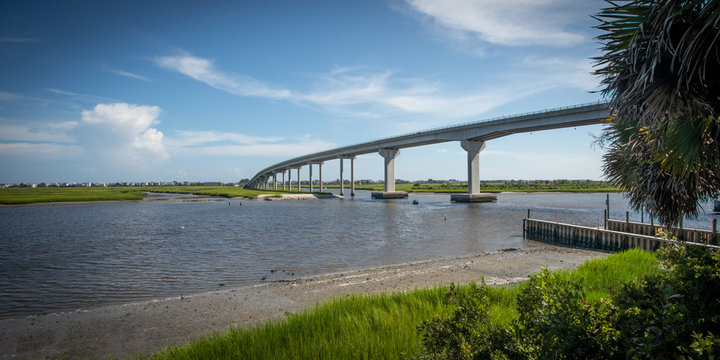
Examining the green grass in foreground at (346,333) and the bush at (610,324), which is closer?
the bush at (610,324)

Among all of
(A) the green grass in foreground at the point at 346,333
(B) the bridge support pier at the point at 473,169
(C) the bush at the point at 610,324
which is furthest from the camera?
(B) the bridge support pier at the point at 473,169

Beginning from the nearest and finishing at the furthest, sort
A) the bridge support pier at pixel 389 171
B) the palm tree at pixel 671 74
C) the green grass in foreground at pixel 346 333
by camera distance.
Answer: the palm tree at pixel 671 74 < the green grass in foreground at pixel 346 333 < the bridge support pier at pixel 389 171

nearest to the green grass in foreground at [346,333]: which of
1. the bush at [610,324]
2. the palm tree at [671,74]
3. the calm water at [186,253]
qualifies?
the bush at [610,324]

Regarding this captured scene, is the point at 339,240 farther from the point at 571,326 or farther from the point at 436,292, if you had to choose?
the point at 571,326

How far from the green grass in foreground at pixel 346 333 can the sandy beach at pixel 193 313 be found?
147cm

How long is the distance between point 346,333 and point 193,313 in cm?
674

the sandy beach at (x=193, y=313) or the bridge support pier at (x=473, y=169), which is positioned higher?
the bridge support pier at (x=473, y=169)

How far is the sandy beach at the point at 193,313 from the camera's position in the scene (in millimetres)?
9266

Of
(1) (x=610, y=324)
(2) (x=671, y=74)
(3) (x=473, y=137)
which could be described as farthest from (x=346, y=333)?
(3) (x=473, y=137)

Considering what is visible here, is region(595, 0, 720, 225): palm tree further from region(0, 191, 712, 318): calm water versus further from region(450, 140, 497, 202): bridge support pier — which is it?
region(450, 140, 497, 202): bridge support pier

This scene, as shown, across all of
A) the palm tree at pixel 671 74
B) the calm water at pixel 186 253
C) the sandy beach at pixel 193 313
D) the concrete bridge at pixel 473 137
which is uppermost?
the concrete bridge at pixel 473 137

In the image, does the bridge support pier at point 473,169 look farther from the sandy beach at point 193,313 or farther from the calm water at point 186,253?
the sandy beach at point 193,313

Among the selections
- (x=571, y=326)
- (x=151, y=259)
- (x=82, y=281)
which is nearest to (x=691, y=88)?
(x=571, y=326)

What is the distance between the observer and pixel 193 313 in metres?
11.5
